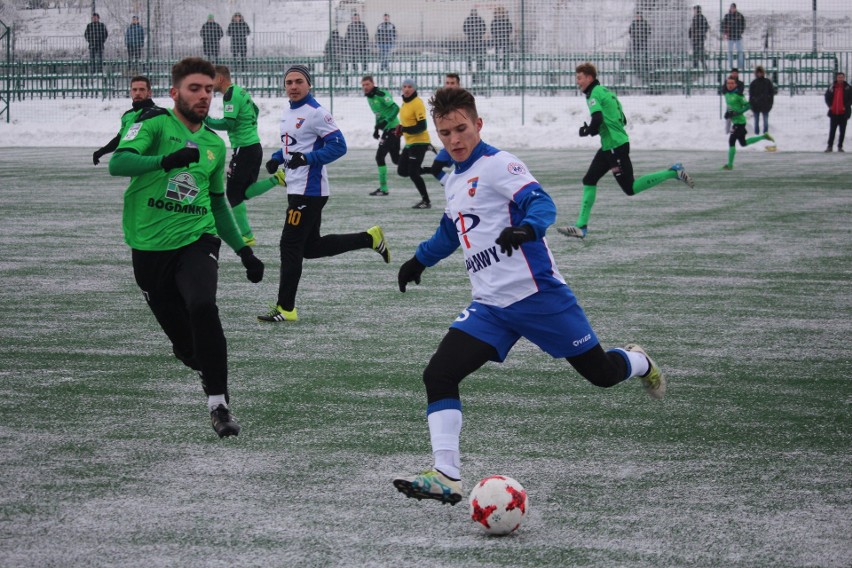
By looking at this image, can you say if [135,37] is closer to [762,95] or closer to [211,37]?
[211,37]

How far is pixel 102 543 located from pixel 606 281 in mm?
7311

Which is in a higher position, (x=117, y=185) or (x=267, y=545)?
(x=117, y=185)

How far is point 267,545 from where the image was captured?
4.46 metres

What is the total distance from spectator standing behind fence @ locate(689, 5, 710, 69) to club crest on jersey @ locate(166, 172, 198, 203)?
2871cm

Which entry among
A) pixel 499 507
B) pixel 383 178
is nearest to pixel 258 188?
pixel 383 178

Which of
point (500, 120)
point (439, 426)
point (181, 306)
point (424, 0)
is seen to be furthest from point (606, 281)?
point (424, 0)

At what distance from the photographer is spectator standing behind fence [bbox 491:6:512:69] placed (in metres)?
34.0

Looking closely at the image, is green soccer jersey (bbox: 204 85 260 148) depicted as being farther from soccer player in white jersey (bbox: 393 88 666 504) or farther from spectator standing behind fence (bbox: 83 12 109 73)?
spectator standing behind fence (bbox: 83 12 109 73)

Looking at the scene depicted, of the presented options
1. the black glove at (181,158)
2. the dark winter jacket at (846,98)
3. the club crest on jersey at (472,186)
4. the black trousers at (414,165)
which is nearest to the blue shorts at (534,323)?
the club crest on jersey at (472,186)

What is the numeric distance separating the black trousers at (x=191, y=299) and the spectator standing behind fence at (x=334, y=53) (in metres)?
29.2

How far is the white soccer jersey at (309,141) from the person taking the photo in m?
9.68

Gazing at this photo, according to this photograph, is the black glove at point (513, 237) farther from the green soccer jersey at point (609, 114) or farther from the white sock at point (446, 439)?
the green soccer jersey at point (609, 114)

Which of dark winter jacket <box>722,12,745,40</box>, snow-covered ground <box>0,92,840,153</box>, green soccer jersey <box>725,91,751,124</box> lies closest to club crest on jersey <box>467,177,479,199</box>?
green soccer jersey <box>725,91,751,124</box>

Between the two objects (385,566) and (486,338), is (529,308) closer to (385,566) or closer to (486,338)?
(486,338)
